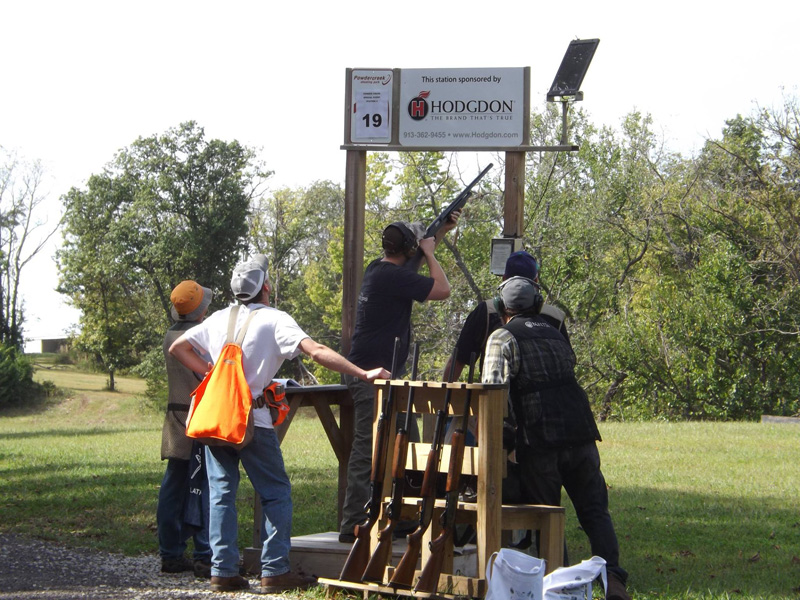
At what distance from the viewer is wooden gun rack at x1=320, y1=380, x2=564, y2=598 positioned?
5.29 m

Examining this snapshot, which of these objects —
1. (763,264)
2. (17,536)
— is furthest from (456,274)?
(17,536)

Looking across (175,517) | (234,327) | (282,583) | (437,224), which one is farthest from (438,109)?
(282,583)

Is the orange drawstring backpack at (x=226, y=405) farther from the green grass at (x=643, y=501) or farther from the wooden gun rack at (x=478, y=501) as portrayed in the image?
the green grass at (x=643, y=501)

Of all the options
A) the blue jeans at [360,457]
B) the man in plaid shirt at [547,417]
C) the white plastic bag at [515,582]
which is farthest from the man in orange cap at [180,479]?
the white plastic bag at [515,582]

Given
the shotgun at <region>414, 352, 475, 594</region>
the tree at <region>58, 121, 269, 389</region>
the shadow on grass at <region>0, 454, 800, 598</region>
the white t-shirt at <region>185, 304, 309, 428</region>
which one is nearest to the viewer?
the shotgun at <region>414, 352, 475, 594</region>

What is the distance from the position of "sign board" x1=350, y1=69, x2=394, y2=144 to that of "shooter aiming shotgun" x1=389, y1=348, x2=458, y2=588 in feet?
8.90

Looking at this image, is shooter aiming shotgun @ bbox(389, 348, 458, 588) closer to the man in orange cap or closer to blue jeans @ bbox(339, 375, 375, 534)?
blue jeans @ bbox(339, 375, 375, 534)

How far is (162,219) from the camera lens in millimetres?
56000

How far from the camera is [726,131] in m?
55.8

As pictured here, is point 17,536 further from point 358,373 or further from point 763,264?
point 763,264

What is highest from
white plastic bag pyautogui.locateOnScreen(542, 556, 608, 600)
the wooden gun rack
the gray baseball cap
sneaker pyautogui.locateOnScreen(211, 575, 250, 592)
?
the gray baseball cap

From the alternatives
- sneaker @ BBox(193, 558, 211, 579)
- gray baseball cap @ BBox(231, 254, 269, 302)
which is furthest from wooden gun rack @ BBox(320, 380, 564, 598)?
sneaker @ BBox(193, 558, 211, 579)

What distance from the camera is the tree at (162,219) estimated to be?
55156 mm

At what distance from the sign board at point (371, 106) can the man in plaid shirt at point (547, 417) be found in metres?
2.15
